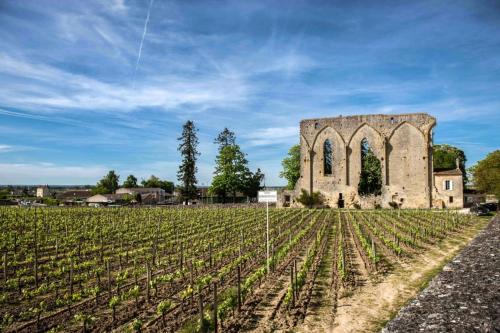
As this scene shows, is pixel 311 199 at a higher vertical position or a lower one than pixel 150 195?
lower

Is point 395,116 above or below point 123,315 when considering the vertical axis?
above

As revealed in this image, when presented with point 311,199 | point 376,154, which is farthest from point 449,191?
point 311,199

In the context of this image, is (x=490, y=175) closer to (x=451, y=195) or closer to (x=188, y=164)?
(x=451, y=195)

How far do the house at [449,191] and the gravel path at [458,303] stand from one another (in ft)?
115

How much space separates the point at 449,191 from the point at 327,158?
15.7 metres

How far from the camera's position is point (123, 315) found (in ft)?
29.4

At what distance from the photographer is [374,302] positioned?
9852 mm

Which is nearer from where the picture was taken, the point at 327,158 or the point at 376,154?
the point at 376,154

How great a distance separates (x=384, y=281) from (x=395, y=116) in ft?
135

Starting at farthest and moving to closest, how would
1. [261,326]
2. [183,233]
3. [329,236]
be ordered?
[183,233]
[329,236]
[261,326]

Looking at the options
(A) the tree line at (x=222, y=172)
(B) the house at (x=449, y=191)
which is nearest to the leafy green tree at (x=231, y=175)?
(A) the tree line at (x=222, y=172)

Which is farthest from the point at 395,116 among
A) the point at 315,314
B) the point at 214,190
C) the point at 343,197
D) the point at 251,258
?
the point at 315,314

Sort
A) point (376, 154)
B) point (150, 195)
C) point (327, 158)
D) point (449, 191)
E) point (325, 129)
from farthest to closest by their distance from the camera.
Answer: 1. point (150, 195)
2. point (327, 158)
3. point (325, 129)
4. point (376, 154)
5. point (449, 191)

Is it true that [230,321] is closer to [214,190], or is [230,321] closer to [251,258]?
[251,258]
